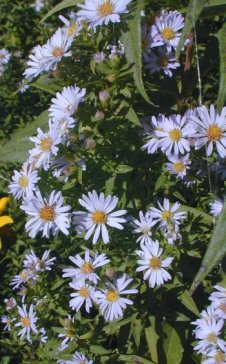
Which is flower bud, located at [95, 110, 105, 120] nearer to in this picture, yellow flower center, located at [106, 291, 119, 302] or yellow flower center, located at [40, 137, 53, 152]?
yellow flower center, located at [40, 137, 53, 152]

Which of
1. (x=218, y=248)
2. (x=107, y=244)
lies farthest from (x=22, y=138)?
(x=218, y=248)

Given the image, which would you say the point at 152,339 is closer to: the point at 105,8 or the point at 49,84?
the point at 49,84

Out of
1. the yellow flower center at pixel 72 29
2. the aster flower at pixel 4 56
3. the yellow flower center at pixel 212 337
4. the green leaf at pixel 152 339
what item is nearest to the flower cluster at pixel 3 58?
the aster flower at pixel 4 56

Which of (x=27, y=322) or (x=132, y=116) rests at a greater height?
(x=132, y=116)

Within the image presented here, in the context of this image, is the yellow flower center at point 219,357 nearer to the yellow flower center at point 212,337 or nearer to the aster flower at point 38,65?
the yellow flower center at point 212,337

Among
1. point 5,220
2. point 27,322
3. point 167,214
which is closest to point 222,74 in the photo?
point 167,214

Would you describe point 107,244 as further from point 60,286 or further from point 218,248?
point 218,248
